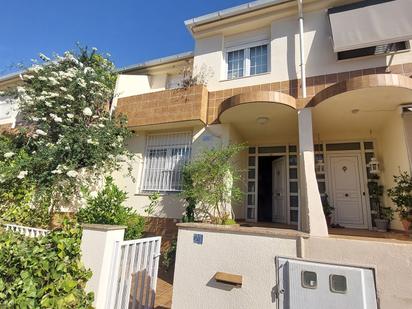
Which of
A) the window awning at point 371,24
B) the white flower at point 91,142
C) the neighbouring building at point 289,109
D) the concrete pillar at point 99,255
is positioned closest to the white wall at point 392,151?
the neighbouring building at point 289,109

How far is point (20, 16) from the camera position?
1166cm

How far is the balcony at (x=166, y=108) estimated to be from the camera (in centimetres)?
942

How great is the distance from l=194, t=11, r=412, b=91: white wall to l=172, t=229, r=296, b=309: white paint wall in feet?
20.8

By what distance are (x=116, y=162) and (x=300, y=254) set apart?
809 cm

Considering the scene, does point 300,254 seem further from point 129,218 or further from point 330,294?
point 129,218

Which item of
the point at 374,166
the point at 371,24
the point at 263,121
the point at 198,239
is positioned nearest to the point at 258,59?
the point at 263,121

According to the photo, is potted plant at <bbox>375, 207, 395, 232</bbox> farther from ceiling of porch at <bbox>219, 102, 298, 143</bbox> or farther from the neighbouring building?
ceiling of porch at <bbox>219, 102, 298, 143</bbox>

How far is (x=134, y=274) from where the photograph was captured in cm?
491

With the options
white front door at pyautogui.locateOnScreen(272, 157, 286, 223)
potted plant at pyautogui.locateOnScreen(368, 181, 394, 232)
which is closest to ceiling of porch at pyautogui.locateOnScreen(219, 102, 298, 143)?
white front door at pyautogui.locateOnScreen(272, 157, 286, 223)

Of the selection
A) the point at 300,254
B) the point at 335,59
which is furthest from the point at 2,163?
the point at 335,59

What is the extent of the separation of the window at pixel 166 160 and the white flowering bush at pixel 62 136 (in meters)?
1.07

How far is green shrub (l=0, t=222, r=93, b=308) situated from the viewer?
410cm

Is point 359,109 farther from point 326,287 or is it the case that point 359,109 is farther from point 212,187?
point 326,287

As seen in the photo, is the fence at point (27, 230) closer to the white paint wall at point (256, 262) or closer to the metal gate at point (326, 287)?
the white paint wall at point (256, 262)
